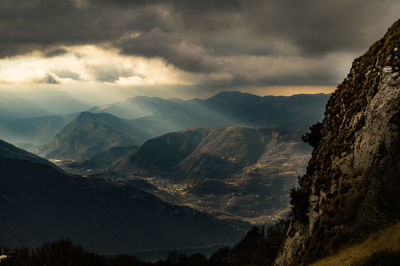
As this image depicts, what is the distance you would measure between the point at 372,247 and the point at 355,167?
13.2 m

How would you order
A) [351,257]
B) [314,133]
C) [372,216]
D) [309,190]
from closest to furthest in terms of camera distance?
[351,257]
[372,216]
[309,190]
[314,133]

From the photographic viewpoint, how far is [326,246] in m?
43.0

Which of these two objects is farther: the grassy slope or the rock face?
the rock face

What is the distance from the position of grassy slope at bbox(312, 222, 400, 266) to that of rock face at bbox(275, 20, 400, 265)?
1469mm

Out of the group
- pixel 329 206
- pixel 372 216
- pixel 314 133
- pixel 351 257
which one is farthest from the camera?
pixel 314 133

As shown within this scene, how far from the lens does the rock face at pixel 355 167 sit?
36.5 meters

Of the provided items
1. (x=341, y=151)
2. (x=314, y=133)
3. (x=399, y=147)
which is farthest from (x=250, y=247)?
(x=399, y=147)

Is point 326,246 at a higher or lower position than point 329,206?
lower

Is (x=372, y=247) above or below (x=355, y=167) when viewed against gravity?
below

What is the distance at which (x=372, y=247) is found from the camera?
3231cm

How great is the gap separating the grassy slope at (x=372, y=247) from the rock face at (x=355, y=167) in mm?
1469

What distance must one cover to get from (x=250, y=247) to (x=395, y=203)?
531 feet

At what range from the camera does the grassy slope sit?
29422 millimetres

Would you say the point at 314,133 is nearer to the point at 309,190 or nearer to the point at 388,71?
the point at 309,190
